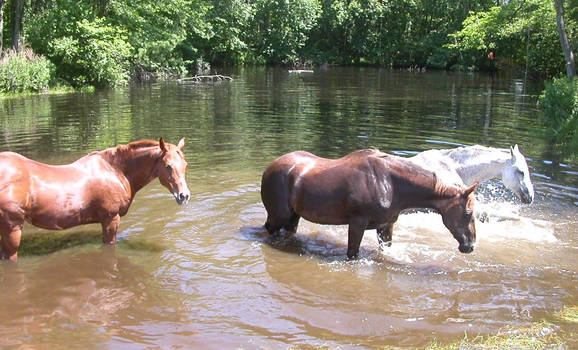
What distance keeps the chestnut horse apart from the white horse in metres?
4.66

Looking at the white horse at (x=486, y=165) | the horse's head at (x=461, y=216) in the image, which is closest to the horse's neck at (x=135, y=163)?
the horse's head at (x=461, y=216)

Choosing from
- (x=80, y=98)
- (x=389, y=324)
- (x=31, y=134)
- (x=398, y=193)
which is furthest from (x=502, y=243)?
(x=80, y=98)

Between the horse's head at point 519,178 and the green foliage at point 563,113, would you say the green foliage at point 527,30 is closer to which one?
the green foliage at point 563,113

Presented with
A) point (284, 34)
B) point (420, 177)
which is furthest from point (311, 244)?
point (284, 34)

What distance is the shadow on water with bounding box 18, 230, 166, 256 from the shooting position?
787 centimetres

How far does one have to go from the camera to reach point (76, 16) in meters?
35.4

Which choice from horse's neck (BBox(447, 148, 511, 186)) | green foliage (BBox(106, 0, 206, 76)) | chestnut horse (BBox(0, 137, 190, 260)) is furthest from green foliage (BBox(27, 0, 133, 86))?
horse's neck (BBox(447, 148, 511, 186))

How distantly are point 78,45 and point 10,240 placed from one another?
30.6 m

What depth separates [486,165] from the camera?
9.91m

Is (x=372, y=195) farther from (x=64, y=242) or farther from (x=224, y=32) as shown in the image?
(x=224, y=32)

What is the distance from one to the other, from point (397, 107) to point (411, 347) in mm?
21822

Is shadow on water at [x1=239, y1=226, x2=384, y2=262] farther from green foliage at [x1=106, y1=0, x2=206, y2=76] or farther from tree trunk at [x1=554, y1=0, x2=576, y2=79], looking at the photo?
green foliage at [x1=106, y1=0, x2=206, y2=76]

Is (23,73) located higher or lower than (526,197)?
higher

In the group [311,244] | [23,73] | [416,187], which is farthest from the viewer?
[23,73]
